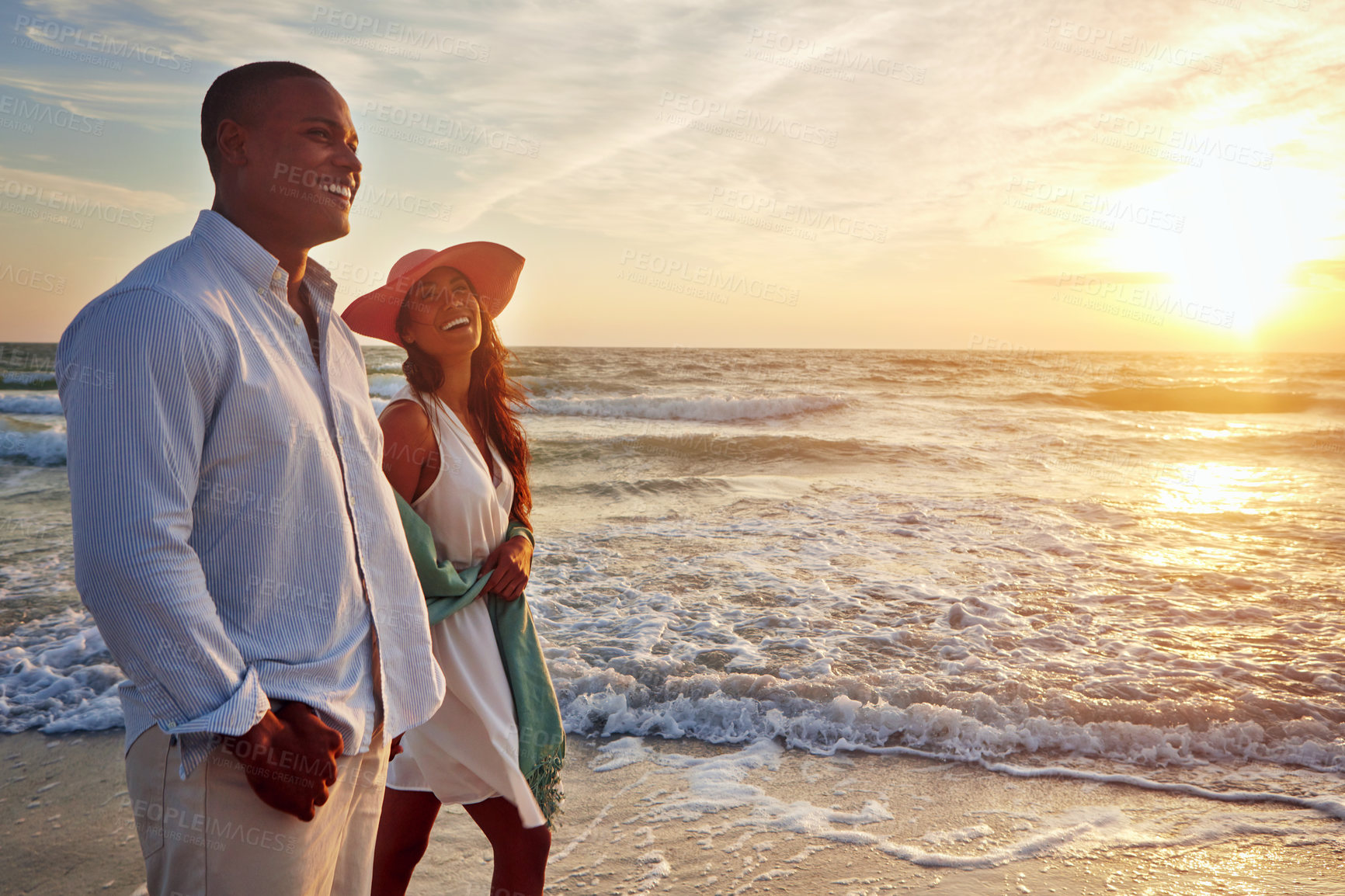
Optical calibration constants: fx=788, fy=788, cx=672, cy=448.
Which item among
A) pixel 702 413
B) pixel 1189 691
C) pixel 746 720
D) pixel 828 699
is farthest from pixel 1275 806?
pixel 702 413

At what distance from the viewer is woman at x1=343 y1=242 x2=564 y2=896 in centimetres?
214

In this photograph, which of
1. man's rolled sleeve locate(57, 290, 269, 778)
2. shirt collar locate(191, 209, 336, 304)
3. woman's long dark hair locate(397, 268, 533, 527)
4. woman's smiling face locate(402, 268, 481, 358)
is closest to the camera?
man's rolled sleeve locate(57, 290, 269, 778)

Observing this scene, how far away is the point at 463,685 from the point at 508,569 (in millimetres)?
336

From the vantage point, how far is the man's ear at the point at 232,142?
147cm

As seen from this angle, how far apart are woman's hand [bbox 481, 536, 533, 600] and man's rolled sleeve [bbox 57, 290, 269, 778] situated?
3.31ft

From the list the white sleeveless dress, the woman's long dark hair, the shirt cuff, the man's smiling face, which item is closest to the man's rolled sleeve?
the shirt cuff

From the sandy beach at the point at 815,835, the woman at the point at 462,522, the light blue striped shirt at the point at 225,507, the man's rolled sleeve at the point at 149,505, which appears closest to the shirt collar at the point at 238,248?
the light blue striped shirt at the point at 225,507

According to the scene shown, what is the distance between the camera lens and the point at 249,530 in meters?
1.33

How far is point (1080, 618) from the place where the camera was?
19.1ft

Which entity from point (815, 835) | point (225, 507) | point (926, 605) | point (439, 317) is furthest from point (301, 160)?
point (926, 605)

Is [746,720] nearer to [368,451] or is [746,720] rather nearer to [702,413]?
[368,451]

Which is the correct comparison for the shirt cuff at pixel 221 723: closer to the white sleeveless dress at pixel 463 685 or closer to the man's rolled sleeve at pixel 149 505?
the man's rolled sleeve at pixel 149 505

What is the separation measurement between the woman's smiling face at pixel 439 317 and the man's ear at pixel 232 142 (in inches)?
34.9

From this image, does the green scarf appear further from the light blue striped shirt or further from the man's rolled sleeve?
the man's rolled sleeve
